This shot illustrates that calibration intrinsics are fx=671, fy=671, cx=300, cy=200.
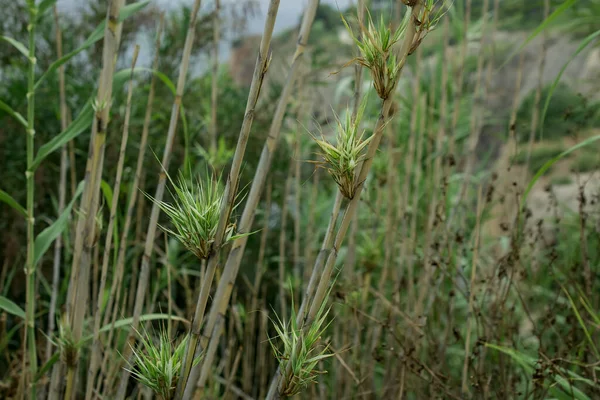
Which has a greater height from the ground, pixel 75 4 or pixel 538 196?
pixel 75 4

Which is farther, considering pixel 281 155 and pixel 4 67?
pixel 4 67

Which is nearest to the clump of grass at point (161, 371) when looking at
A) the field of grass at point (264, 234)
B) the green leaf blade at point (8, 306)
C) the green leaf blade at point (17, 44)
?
the field of grass at point (264, 234)

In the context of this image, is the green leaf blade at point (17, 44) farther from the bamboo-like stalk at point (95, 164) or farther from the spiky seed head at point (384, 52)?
the spiky seed head at point (384, 52)

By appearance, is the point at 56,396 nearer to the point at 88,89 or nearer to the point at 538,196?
the point at 88,89

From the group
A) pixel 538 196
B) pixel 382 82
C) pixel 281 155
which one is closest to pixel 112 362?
pixel 382 82

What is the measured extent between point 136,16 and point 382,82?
2.56m

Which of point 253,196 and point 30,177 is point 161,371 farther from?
point 30,177

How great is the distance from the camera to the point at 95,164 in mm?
793

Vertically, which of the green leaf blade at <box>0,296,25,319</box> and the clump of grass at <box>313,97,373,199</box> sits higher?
the clump of grass at <box>313,97,373,199</box>

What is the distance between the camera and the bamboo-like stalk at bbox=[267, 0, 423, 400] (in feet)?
1.69

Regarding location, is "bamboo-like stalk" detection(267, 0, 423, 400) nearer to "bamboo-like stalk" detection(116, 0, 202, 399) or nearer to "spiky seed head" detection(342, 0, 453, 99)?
"spiky seed head" detection(342, 0, 453, 99)

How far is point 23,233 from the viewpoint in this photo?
75.9 inches

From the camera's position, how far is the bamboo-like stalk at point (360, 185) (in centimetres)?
52

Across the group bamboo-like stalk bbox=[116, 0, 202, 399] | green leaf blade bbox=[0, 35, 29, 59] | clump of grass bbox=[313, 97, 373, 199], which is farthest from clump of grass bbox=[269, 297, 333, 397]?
green leaf blade bbox=[0, 35, 29, 59]
